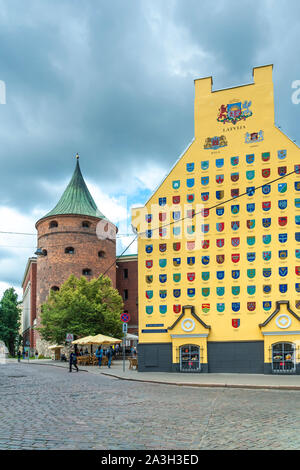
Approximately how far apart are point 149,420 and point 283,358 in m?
16.6

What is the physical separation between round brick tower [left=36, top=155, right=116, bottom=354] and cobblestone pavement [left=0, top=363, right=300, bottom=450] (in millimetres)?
43870

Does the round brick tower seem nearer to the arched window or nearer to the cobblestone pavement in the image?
the arched window

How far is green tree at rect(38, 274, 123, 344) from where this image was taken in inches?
1761

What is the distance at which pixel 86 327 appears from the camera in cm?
4481

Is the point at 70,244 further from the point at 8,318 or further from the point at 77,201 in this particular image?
the point at 8,318

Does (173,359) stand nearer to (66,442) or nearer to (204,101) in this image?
(204,101)

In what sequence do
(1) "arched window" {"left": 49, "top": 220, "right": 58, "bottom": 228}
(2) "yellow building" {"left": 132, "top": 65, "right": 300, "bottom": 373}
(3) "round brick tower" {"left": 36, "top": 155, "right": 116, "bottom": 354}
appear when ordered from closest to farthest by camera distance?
(2) "yellow building" {"left": 132, "top": 65, "right": 300, "bottom": 373}
(3) "round brick tower" {"left": 36, "top": 155, "right": 116, "bottom": 354}
(1) "arched window" {"left": 49, "top": 220, "right": 58, "bottom": 228}

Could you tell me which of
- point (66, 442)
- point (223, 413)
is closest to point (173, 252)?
point (223, 413)

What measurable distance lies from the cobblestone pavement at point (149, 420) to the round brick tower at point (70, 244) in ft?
144

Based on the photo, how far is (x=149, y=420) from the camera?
34.2 feet

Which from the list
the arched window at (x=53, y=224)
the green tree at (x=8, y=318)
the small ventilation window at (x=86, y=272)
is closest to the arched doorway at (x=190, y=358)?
the small ventilation window at (x=86, y=272)

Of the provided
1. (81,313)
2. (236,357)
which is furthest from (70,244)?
(236,357)

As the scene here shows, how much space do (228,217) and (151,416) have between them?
17551 mm

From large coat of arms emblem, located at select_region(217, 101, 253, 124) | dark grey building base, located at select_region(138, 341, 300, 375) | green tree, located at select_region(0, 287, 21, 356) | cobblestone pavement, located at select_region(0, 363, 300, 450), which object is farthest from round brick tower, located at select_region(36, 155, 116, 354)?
cobblestone pavement, located at select_region(0, 363, 300, 450)
